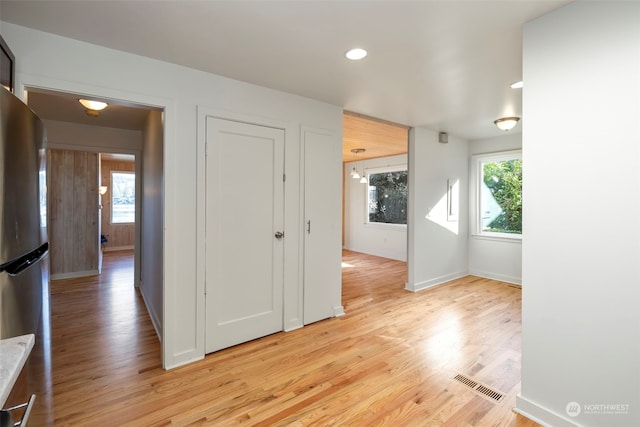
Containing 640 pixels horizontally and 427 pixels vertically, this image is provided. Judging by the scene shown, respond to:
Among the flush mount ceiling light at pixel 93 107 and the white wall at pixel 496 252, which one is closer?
the flush mount ceiling light at pixel 93 107

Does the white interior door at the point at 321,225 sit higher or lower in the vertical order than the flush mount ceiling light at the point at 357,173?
lower

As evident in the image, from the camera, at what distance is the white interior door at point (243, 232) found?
8.77 feet

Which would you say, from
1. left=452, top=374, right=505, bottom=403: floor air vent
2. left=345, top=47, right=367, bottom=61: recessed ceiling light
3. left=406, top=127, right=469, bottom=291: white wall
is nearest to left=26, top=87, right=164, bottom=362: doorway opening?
left=345, top=47, right=367, bottom=61: recessed ceiling light

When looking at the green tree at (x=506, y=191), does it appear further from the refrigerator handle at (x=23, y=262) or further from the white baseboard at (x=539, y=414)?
the refrigerator handle at (x=23, y=262)

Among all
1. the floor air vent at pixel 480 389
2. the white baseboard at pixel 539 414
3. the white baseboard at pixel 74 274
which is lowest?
the floor air vent at pixel 480 389

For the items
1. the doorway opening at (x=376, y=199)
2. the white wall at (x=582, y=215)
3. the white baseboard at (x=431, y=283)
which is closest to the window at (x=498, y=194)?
the white baseboard at (x=431, y=283)

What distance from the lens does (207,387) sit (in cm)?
218

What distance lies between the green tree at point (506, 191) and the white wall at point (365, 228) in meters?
2.05

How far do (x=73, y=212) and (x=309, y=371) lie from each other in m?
5.32

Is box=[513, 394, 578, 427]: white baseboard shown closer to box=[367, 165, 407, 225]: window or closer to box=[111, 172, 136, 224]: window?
box=[367, 165, 407, 225]: window

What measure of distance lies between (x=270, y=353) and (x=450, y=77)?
297 cm

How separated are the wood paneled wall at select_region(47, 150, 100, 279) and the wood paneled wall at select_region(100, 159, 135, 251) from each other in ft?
11.5

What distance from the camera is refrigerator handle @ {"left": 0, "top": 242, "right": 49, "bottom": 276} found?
1151mm

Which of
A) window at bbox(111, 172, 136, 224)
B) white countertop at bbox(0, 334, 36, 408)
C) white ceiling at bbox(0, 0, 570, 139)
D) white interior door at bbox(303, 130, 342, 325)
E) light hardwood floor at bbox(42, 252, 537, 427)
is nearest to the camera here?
white countertop at bbox(0, 334, 36, 408)
